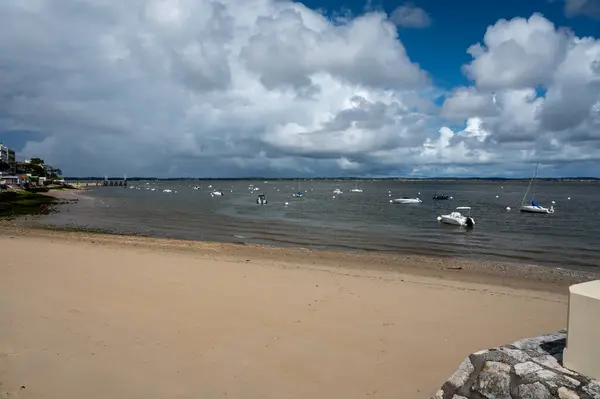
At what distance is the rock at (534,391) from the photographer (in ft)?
11.3

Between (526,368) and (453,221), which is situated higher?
(526,368)

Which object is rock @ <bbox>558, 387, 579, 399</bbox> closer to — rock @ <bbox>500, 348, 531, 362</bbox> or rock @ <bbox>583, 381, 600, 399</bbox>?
rock @ <bbox>583, 381, 600, 399</bbox>

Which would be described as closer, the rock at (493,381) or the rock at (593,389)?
the rock at (593,389)

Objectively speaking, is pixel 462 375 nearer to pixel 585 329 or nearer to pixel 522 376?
pixel 522 376

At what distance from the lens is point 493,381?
12.5 ft

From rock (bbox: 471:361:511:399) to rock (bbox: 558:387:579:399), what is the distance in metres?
0.42

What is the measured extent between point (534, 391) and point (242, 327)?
5968 millimetres

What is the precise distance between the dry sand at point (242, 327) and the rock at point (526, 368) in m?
2.56

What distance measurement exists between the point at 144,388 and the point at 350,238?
23.9 metres

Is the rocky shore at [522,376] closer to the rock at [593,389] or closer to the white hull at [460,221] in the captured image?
the rock at [593,389]

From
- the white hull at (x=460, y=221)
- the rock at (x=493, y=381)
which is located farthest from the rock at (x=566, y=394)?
the white hull at (x=460, y=221)

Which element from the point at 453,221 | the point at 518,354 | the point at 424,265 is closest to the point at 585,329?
the point at 518,354

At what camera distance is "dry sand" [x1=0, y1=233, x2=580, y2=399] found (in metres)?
6.07

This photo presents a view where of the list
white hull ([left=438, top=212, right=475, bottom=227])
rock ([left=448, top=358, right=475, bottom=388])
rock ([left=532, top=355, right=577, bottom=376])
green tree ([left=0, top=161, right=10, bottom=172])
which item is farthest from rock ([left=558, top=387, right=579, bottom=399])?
green tree ([left=0, top=161, right=10, bottom=172])
